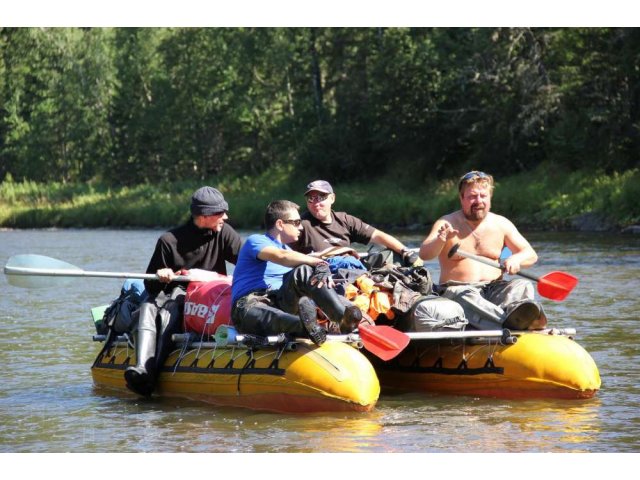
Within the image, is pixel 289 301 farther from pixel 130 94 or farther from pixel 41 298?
pixel 130 94

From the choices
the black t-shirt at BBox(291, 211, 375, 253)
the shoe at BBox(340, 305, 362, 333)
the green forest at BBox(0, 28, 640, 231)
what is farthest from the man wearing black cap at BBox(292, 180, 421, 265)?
the green forest at BBox(0, 28, 640, 231)

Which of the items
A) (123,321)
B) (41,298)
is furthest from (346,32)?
(123,321)

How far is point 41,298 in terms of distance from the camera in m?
18.1

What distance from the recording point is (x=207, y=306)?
9.33m

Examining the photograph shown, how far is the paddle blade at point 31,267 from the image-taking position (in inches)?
412

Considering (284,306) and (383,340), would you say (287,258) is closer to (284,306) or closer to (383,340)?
(284,306)

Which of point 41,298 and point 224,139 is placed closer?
point 41,298

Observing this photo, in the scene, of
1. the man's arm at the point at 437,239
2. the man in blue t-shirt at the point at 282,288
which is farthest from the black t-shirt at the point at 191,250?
the man's arm at the point at 437,239

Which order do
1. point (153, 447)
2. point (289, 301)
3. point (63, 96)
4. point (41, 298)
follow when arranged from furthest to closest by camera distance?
point (63, 96)
point (41, 298)
point (289, 301)
point (153, 447)

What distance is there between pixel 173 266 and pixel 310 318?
187 cm

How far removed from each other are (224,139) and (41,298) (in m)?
36.2

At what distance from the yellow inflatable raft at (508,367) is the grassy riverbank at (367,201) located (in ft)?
60.8

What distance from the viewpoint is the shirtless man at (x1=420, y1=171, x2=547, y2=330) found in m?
9.08

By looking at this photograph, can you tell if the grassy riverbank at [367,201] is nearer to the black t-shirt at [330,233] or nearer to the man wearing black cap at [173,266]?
the black t-shirt at [330,233]
